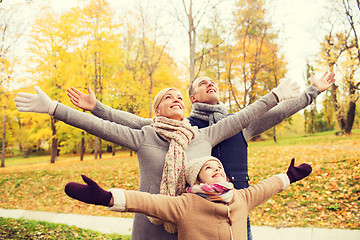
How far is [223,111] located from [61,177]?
465 inches

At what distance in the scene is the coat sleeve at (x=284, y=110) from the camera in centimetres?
243

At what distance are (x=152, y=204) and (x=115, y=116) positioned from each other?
106cm

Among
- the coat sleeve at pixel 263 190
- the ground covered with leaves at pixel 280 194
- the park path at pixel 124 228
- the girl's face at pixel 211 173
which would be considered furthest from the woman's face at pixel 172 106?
the ground covered with leaves at pixel 280 194

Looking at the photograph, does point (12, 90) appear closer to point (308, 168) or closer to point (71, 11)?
point (71, 11)

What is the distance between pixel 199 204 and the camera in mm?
1707

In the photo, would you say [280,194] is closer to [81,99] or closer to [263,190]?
[263,190]

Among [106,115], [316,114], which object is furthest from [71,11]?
[316,114]

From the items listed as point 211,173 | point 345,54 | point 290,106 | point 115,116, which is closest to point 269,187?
point 211,173

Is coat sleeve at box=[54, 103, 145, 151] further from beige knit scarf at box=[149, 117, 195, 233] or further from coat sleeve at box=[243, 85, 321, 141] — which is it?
coat sleeve at box=[243, 85, 321, 141]

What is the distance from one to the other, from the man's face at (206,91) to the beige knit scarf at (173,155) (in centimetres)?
46

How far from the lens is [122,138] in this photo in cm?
203

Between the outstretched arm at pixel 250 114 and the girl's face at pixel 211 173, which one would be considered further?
the outstretched arm at pixel 250 114

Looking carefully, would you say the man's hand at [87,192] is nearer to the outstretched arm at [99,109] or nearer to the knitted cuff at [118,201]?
the knitted cuff at [118,201]

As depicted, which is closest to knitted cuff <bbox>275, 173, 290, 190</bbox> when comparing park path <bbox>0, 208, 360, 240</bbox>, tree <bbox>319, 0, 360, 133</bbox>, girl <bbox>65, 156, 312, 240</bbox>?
girl <bbox>65, 156, 312, 240</bbox>
